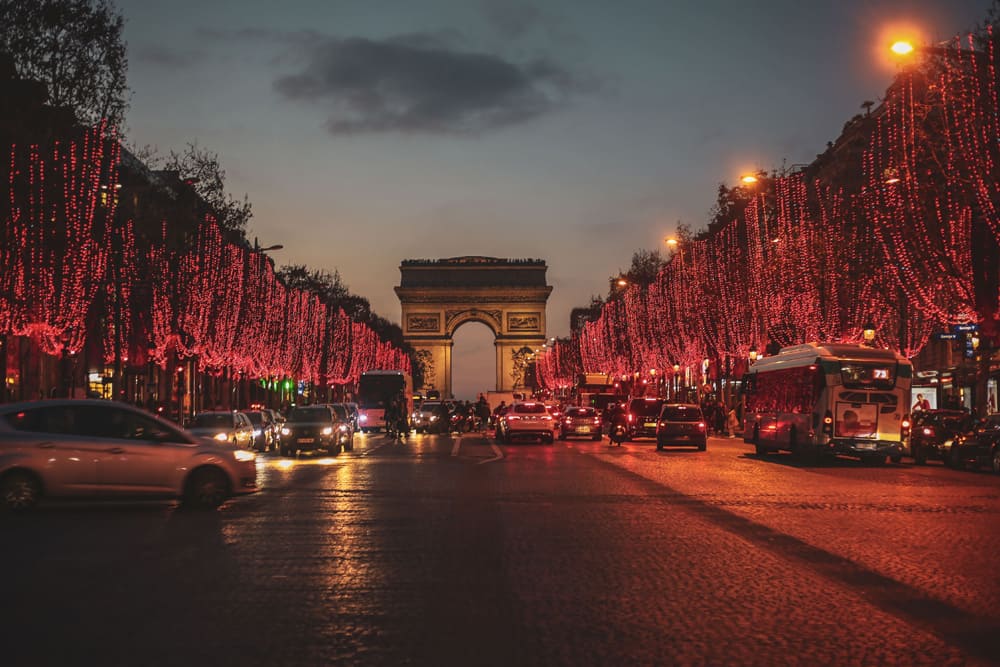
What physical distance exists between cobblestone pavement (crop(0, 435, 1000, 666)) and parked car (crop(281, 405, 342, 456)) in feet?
55.4

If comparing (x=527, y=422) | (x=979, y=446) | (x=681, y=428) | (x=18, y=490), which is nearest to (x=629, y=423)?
(x=527, y=422)

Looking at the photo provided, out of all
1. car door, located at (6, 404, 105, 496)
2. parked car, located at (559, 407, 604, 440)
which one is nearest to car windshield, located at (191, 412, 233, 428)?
parked car, located at (559, 407, 604, 440)

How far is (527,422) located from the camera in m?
49.3

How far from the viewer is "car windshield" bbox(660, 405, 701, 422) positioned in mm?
43219

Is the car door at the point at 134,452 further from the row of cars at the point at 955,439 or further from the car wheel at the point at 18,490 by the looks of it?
the row of cars at the point at 955,439

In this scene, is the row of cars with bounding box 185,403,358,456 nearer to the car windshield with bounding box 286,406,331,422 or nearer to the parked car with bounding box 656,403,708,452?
the car windshield with bounding box 286,406,331,422

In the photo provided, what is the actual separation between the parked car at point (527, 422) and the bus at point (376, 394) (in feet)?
67.5

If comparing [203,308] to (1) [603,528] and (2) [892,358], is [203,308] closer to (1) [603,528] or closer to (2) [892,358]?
(2) [892,358]

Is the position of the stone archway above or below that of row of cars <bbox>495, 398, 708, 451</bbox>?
above

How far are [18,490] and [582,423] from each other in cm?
3871

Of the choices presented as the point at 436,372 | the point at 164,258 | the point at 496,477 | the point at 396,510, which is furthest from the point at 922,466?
the point at 436,372

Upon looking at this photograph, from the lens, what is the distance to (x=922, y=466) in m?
33.9

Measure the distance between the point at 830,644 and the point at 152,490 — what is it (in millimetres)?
11773

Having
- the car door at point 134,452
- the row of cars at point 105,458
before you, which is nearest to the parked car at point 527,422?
the row of cars at point 105,458
